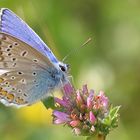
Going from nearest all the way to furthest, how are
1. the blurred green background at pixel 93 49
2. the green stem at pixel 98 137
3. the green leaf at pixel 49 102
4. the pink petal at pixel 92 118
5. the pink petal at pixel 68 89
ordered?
the green stem at pixel 98 137, the pink petal at pixel 92 118, the green leaf at pixel 49 102, the pink petal at pixel 68 89, the blurred green background at pixel 93 49

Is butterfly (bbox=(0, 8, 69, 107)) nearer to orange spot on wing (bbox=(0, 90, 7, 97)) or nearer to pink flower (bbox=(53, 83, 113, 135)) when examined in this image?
orange spot on wing (bbox=(0, 90, 7, 97))

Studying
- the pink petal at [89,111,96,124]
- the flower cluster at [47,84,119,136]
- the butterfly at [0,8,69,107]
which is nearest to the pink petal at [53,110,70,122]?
the flower cluster at [47,84,119,136]

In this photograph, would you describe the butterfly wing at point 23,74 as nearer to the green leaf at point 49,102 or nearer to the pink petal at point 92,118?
the green leaf at point 49,102

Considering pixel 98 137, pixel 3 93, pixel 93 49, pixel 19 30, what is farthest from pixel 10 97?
pixel 93 49

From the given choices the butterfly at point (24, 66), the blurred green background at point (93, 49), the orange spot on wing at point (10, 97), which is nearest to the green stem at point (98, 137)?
the butterfly at point (24, 66)

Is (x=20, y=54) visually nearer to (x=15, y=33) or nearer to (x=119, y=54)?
(x=15, y=33)
